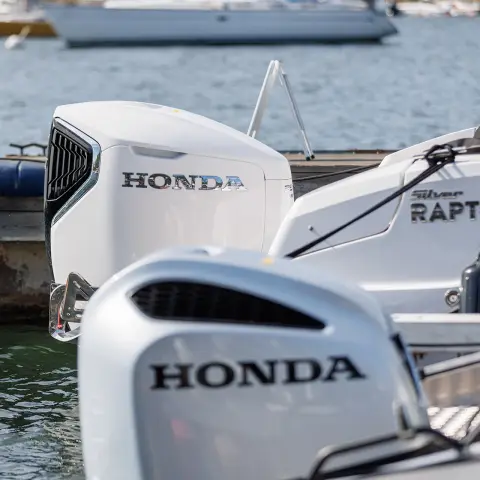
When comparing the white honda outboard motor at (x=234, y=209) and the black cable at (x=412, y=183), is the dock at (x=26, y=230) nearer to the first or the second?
the white honda outboard motor at (x=234, y=209)

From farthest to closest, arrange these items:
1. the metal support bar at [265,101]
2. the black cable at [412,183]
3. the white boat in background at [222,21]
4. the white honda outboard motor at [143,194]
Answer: the white boat in background at [222,21], the metal support bar at [265,101], the white honda outboard motor at [143,194], the black cable at [412,183]

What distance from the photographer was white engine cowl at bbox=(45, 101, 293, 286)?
17.4 feet

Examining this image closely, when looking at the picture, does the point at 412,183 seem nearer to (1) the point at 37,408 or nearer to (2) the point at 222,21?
(1) the point at 37,408

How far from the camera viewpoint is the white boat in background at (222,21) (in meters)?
54.8

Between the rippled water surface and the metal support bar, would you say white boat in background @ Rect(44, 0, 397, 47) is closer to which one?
the rippled water surface

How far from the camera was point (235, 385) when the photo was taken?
Result: 3227mm

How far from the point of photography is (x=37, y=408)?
20.6ft

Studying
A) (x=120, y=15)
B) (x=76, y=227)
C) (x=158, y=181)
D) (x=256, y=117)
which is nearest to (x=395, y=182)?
(x=158, y=181)

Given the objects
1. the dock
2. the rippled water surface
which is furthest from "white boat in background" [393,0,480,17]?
the dock

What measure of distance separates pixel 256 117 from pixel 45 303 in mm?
1678

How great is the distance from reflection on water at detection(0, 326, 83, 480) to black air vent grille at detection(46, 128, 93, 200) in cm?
105

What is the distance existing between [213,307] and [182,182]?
2.14 metres

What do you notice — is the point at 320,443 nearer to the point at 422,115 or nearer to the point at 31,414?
the point at 31,414

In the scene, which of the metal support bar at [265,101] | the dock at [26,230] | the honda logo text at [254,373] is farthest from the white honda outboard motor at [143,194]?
the metal support bar at [265,101]
